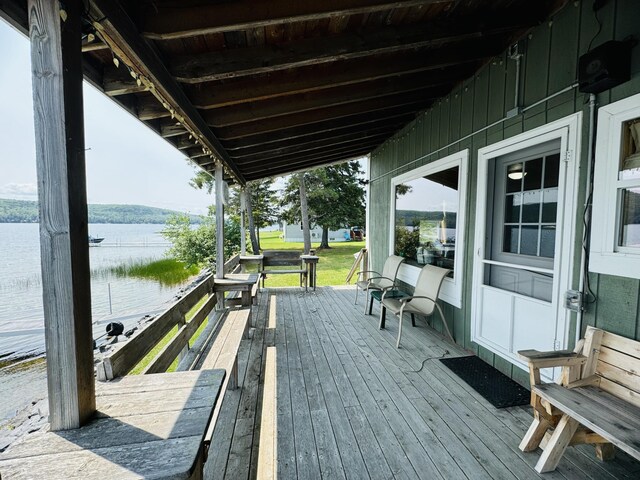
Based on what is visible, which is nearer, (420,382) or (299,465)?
(299,465)

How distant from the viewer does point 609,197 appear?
6.03ft

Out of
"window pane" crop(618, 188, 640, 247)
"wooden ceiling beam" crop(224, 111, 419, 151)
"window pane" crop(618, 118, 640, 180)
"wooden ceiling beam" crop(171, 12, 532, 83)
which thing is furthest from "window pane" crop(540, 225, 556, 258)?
"wooden ceiling beam" crop(224, 111, 419, 151)

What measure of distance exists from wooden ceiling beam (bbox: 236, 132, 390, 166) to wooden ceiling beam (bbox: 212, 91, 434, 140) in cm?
115

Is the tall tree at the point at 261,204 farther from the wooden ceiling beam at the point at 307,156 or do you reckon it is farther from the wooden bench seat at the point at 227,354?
the wooden bench seat at the point at 227,354

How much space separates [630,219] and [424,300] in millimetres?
2066

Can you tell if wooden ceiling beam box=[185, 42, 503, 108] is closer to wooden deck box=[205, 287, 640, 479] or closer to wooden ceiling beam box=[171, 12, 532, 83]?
wooden ceiling beam box=[171, 12, 532, 83]

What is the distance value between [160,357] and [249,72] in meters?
2.03

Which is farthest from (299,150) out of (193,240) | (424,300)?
(193,240)

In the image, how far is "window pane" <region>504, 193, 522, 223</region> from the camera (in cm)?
270

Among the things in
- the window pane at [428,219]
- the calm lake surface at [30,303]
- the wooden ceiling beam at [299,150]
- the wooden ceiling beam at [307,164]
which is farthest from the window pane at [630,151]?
the calm lake surface at [30,303]

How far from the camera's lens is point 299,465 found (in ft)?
5.50

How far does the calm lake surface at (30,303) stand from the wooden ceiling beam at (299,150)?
3145 millimetres

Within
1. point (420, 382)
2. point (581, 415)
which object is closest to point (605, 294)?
point (581, 415)

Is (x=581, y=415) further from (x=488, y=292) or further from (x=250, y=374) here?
(x=250, y=374)
